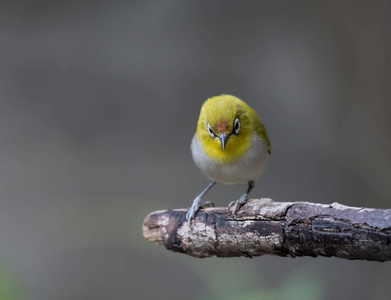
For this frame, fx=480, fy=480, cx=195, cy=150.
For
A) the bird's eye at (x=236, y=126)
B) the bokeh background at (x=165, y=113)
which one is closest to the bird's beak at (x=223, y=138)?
the bird's eye at (x=236, y=126)

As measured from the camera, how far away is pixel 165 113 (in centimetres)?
662

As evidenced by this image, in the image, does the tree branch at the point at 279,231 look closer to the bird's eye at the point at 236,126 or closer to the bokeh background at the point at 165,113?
the bird's eye at the point at 236,126

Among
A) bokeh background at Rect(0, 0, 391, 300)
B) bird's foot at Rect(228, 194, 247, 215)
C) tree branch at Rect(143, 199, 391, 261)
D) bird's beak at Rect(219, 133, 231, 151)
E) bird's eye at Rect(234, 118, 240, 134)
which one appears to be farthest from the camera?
bokeh background at Rect(0, 0, 391, 300)

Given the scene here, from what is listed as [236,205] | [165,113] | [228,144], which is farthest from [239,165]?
[165,113]

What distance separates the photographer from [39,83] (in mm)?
6645

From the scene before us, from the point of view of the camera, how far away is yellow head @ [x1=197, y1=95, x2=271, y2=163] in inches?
136

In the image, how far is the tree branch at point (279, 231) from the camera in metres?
2.31

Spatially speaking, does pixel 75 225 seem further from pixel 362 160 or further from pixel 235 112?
pixel 362 160

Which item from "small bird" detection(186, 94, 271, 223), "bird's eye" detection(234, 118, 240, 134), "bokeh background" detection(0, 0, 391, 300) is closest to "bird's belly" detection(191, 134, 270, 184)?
"small bird" detection(186, 94, 271, 223)

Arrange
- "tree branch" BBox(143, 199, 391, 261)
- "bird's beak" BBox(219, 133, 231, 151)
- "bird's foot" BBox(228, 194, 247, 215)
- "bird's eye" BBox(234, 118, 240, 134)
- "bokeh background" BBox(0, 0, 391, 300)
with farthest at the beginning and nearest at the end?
"bokeh background" BBox(0, 0, 391, 300), "bird's eye" BBox(234, 118, 240, 134), "bird's beak" BBox(219, 133, 231, 151), "bird's foot" BBox(228, 194, 247, 215), "tree branch" BBox(143, 199, 391, 261)

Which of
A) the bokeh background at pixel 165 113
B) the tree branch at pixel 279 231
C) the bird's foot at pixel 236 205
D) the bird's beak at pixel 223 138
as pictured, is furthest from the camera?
the bokeh background at pixel 165 113

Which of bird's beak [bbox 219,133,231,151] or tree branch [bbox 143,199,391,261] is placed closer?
tree branch [bbox 143,199,391,261]

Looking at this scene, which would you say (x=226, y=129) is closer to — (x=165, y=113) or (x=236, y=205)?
(x=236, y=205)

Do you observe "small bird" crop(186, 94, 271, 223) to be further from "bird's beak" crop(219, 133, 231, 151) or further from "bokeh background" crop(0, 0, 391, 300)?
"bokeh background" crop(0, 0, 391, 300)
